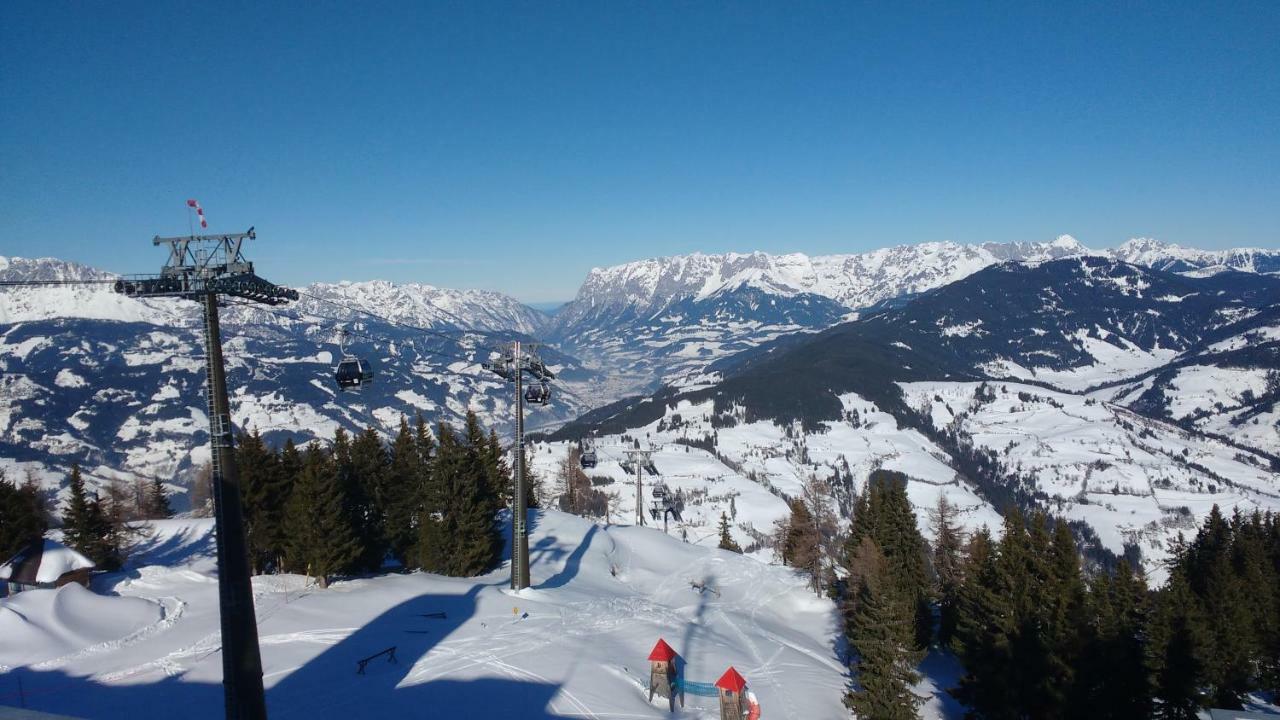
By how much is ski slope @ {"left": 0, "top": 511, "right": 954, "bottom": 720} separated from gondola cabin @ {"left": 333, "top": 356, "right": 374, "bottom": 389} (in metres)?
11.0

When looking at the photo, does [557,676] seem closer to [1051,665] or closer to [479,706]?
[479,706]

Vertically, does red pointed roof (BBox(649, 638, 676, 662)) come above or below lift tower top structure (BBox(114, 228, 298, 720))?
below

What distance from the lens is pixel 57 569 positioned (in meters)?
37.2

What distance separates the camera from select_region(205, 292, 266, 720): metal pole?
60.1 feet

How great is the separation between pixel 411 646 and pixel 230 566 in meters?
12.6

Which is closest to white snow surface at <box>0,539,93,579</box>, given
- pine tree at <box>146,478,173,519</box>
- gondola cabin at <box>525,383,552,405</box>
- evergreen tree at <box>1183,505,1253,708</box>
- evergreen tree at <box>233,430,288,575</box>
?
evergreen tree at <box>233,430,288,575</box>

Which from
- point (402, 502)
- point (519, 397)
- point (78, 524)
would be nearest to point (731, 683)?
point (519, 397)

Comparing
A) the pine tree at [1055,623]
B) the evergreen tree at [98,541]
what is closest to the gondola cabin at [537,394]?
the pine tree at [1055,623]

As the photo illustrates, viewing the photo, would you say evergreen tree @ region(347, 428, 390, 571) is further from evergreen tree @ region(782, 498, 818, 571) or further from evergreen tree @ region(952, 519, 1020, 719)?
evergreen tree @ region(952, 519, 1020, 719)

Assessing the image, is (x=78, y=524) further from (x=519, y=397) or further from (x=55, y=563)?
(x=519, y=397)

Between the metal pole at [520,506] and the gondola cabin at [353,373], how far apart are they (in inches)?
392

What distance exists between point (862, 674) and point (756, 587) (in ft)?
74.8

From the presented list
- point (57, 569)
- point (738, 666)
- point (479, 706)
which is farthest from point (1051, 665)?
point (57, 569)

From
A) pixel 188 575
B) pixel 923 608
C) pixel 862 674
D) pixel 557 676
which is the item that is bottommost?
pixel 923 608
